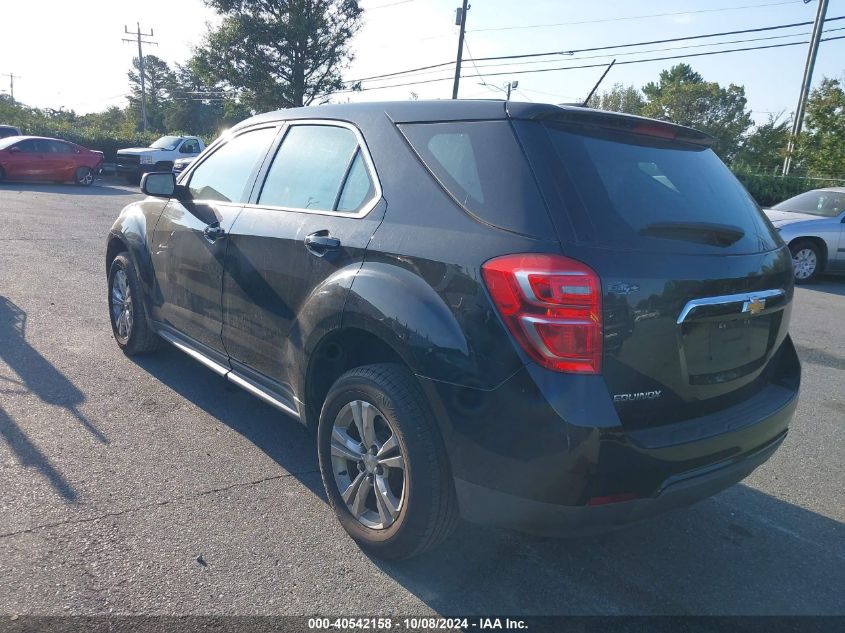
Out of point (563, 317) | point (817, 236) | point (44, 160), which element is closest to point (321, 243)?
point (563, 317)

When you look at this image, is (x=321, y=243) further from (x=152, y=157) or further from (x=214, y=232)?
(x=152, y=157)

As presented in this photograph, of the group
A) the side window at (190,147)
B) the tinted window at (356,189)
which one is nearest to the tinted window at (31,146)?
the side window at (190,147)

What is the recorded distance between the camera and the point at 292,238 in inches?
130

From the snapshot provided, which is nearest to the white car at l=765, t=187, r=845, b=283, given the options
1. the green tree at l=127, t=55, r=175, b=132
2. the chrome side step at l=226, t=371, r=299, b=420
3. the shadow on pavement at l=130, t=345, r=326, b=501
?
the shadow on pavement at l=130, t=345, r=326, b=501

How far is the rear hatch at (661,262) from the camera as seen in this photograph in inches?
91.0

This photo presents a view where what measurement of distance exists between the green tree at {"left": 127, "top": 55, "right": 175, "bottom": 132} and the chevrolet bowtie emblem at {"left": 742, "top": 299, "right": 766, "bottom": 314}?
80.0 m

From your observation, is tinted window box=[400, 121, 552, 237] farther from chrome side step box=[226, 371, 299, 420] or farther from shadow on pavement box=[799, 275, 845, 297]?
shadow on pavement box=[799, 275, 845, 297]

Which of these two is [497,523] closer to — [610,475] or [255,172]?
[610,475]

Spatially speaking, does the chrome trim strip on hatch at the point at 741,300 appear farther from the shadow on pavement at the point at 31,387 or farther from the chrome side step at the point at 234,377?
the shadow on pavement at the point at 31,387

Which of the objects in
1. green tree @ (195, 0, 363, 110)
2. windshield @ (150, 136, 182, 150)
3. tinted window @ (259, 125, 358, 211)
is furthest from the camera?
green tree @ (195, 0, 363, 110)

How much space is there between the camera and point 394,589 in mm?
2699

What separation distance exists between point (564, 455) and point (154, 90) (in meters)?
99.9

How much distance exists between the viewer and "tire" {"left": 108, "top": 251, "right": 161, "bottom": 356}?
4926 millimetres

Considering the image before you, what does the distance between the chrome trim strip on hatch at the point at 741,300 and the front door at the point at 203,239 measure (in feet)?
8.15
